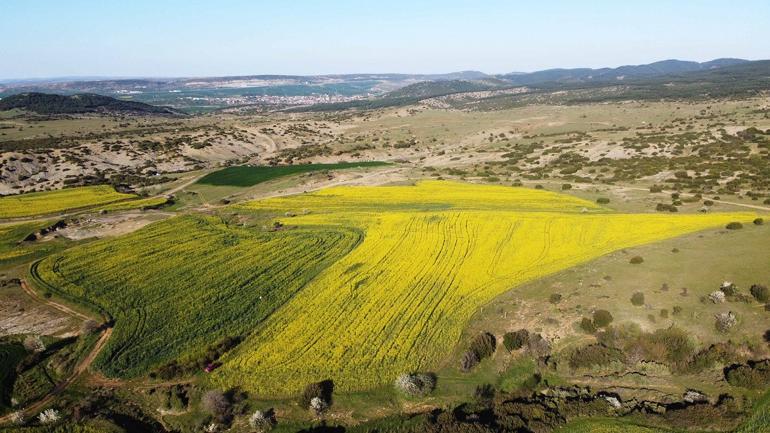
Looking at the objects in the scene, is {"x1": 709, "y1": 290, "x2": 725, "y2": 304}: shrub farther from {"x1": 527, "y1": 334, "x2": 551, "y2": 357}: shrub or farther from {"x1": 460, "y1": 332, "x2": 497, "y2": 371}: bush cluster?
{"x1": 460, "y1": 332, "x2": 497, "y2": 371}: bush cluster

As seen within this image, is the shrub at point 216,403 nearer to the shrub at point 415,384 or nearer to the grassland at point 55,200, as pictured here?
the shrub at point 415,384

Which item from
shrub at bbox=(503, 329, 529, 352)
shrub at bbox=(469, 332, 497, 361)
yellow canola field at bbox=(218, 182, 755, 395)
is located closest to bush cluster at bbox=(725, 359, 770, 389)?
shrub at bbox=(503, 329, 529, 352)

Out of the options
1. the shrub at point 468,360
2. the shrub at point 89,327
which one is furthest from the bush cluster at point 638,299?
the shrub at point 89,327

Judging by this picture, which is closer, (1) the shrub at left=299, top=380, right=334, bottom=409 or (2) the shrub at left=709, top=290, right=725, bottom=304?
(1) the shrub at left=299, top=380, right=334, bottom=409

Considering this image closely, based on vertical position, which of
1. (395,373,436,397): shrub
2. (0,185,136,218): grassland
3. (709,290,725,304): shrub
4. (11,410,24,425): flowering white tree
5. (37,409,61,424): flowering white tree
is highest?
(709,290,725,304): shrub

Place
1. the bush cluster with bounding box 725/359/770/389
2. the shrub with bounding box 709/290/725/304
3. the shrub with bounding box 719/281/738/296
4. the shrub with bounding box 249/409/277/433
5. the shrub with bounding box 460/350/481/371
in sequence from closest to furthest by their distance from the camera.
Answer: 1. the shrub with bounding box 249/409/277/433
2. the bush cluster with bounding box 725/359/770/389
3. the shrub with bounding box 460/350/481/371
4. the shrub with bounding box 709/290/725/304
5. the shrub with bounding box 719/281/738/296
